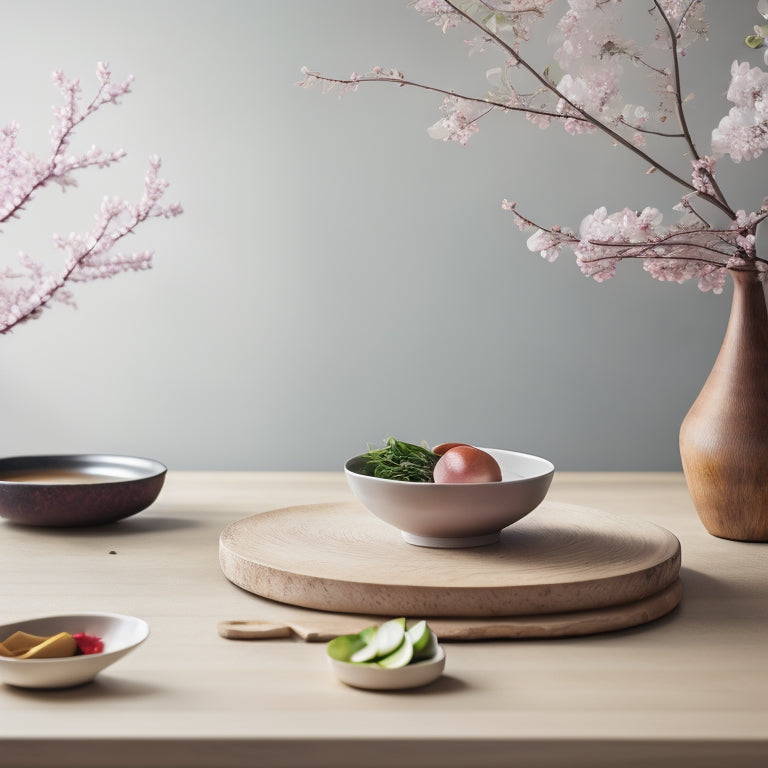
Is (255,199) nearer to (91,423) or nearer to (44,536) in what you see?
(91,423)

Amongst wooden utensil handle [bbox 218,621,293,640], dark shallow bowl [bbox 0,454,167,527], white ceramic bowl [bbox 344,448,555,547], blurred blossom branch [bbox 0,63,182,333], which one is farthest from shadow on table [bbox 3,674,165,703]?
blurred blossom branch [bbox 0,63,182,333]

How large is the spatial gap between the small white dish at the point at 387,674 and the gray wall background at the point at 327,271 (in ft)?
4.07

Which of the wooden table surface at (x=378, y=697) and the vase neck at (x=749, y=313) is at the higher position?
the vase neck at (x=749, y=313)

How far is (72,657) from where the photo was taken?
2.08 feet

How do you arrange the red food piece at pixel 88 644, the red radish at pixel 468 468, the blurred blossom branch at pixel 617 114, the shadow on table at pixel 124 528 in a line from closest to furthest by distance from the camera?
the red food piece at pixel 88 644 → the red radish at pixel 468 468 → the blurred blossom branch at pixel 617 114 → the shadow on table at pixel 124 528

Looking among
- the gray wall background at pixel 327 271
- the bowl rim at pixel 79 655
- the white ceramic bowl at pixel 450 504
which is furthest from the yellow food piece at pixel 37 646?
the gray wall background at pixel 327 271

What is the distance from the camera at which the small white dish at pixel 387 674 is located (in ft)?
2.10

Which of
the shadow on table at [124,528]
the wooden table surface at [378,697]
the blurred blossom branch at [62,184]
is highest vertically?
the blurred blossom branch at [62,184]

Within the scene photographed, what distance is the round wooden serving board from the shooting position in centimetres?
79

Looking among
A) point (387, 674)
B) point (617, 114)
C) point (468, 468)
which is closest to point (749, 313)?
point (617, 114)

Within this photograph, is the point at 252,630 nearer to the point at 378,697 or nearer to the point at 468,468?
the point at 378,697

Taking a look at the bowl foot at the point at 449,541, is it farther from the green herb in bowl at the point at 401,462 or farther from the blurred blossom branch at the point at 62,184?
the blurred blossom branch at the point at 62,184

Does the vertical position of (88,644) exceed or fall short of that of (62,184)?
it falls short

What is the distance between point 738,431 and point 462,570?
442 mm
